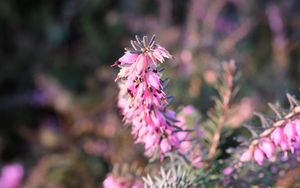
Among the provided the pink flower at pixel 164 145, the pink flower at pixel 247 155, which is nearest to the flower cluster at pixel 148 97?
the pink flower at pixel 164 145

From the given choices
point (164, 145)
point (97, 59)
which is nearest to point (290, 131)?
point (164, 145)

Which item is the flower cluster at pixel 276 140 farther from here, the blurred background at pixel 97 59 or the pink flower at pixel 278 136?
the blurred background at pixel 97 59

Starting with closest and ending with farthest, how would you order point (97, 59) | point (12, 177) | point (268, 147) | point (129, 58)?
point (129, 58) → point (268, 147) → point (12, 177) → point (97, 59)

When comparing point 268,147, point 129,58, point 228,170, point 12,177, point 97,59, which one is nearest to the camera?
point 129,58

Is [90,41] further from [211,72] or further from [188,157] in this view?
[188,157]

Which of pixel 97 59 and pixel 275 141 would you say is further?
pixel 97 59

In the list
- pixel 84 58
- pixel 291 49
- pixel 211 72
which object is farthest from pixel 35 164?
pixel 291 49

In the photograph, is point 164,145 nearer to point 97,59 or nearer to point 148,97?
point 148,97
